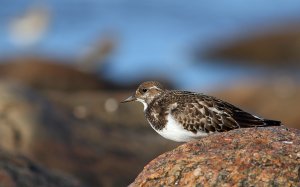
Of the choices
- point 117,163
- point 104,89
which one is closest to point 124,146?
point 117,163

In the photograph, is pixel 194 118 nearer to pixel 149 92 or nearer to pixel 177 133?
pixel 177 133

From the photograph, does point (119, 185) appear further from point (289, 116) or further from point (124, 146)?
point (289, 116)

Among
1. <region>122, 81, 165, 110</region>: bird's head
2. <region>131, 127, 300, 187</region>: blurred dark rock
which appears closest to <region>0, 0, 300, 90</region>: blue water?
<region>122, 81, 165, 110</region>: bird's head

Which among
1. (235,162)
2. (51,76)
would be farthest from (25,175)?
(51,76)

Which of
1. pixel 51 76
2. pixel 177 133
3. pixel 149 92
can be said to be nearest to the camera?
pixel 177 133

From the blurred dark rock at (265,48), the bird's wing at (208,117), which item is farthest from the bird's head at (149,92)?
the blurred dark rock at (265,48)

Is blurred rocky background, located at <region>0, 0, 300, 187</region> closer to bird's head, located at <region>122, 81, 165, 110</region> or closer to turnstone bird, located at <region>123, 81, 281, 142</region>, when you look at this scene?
bird's head, located at <region>122, 81, 165, 110</region>

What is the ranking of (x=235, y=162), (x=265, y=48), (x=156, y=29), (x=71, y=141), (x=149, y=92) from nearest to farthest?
(x=235, y=162), (x=149, y=92), (x=71, y=141), (x=156, y=29), (x=265, y=48)
